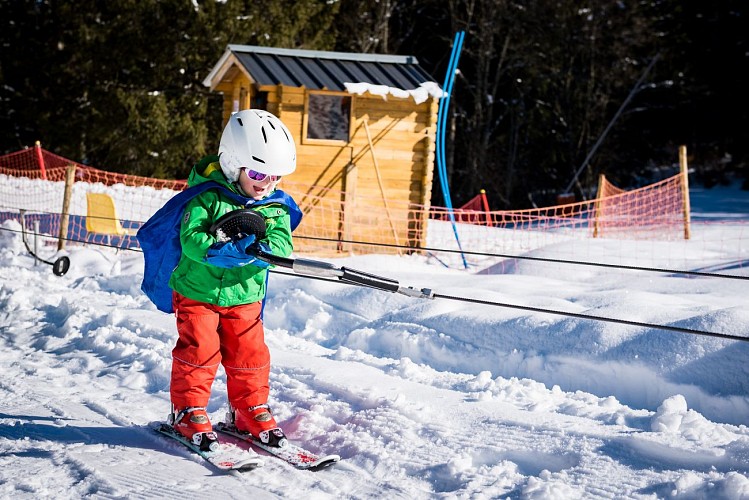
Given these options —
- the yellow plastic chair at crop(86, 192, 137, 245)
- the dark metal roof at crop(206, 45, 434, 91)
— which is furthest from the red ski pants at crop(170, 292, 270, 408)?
the dark metal roof at crop(206, 45, 434, 91)

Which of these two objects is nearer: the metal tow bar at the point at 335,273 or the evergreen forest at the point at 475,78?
the metal tow bar at the point at 335,273

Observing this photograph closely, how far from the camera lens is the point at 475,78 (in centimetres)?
2731

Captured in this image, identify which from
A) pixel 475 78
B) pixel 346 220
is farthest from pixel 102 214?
pixel 475 78

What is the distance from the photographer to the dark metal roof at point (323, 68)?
12617 mm

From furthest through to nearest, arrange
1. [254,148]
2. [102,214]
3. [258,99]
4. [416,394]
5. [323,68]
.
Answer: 1. [258,99]
2. [323,68]
3. [102,214]
4. [416,394]
5. [254,148]

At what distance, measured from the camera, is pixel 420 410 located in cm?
469

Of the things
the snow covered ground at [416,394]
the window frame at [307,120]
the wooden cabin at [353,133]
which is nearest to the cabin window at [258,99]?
the wooden cabin at [353,133]

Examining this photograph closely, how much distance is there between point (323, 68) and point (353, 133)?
1.15 m

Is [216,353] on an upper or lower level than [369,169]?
lower

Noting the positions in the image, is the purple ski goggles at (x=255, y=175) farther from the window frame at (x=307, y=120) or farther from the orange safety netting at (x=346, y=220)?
the window frame at (x=307, y=120)

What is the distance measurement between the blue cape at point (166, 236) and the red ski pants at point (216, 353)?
116mm

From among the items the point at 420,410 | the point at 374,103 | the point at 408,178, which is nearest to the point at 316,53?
the point at 374,103

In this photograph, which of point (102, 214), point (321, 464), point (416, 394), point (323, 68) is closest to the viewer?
point (321, 464)

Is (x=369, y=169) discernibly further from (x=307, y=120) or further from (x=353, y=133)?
(x=307, y=120)
